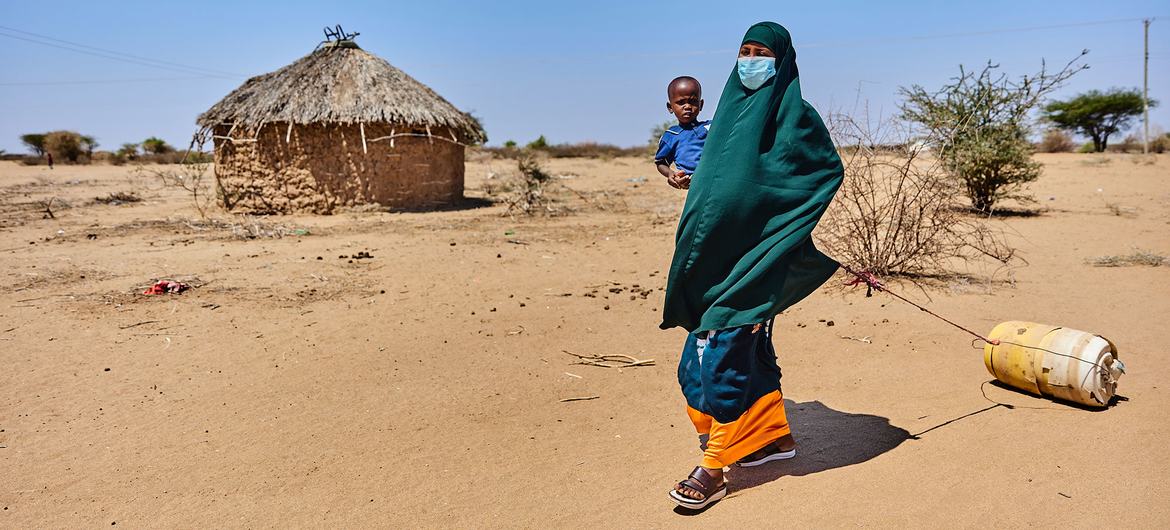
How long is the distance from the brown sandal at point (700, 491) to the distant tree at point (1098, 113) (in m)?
30.7

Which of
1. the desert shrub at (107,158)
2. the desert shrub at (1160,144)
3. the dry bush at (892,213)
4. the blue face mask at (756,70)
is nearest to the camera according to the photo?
the blue face mask at (756,70)

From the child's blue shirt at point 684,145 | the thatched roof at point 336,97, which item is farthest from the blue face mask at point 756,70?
the thatched roof at point 336,97

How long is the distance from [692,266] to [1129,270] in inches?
241

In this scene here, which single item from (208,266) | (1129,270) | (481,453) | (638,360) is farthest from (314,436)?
(1129,270)

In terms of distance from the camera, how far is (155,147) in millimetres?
33969

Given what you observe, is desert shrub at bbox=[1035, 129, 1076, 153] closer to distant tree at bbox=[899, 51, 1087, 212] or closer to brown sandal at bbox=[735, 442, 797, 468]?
distant tree at bbox=[899, 51, 1087, 212]

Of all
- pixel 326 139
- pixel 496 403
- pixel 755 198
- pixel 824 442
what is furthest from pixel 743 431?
pixel 326 139

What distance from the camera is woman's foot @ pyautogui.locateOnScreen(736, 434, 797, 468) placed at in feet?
10.5

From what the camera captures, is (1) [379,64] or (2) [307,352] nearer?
(2) [307,352]

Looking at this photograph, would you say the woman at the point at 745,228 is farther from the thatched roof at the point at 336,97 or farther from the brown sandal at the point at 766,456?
the thatched roof at the point at 336,97

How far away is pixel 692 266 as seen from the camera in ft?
9.37

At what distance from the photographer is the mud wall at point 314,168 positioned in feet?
39.3

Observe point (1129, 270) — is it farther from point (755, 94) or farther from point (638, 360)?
point (755, 94)

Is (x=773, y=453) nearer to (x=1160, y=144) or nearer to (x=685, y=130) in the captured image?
(x=685, y=130)
